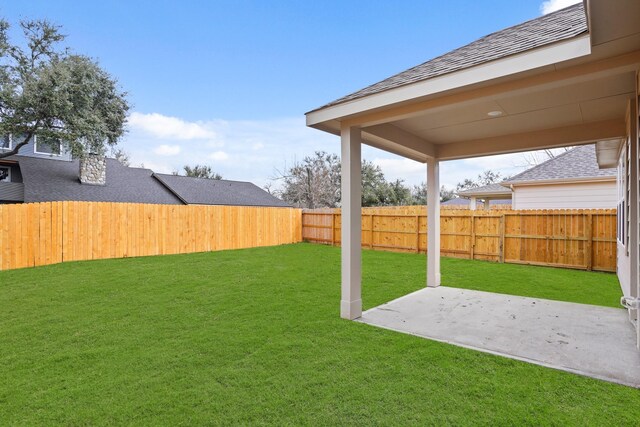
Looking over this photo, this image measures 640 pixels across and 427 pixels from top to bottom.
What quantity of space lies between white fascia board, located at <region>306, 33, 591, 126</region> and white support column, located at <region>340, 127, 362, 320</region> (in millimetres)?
310

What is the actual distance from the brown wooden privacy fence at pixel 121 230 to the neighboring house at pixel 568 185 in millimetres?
8813

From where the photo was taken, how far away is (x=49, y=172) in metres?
14.1

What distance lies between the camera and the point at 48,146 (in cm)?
1466

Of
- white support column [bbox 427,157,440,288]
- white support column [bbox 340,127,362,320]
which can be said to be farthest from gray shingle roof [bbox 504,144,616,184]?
white support column [bbox 340,127,362,320]

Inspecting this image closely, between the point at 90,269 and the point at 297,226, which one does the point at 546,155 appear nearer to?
the point at 297,226

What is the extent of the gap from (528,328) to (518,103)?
253cm

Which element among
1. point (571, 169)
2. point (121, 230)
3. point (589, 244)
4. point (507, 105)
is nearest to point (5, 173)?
point (121, 230)

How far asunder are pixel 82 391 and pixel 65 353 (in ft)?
2.99

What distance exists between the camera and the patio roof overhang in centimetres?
242

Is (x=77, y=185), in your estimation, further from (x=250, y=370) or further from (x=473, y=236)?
(x=473, y=236)

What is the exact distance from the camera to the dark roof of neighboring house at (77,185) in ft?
42.7

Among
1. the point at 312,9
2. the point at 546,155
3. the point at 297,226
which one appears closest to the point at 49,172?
the point at 297,226

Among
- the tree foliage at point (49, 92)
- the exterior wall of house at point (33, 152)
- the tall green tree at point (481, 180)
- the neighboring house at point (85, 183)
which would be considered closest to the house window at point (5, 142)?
the neighboring house at point (85, 183)

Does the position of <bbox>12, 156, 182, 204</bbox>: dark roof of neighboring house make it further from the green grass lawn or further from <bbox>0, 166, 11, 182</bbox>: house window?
the green grass lawn
